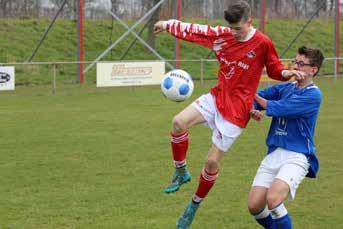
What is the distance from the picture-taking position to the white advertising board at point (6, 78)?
22312mm

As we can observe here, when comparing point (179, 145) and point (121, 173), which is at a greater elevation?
point (179, 145)

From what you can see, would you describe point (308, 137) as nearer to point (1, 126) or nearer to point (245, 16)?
point (245, 16)

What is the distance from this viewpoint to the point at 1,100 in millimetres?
22656

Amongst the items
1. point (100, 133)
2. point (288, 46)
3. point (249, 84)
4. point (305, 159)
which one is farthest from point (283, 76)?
point (288, 46)

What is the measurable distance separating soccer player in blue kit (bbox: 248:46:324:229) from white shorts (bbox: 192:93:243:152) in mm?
667

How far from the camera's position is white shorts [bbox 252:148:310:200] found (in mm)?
6465

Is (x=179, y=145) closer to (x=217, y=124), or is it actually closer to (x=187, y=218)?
(x=217, y=124)

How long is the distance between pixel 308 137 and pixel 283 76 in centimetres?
73

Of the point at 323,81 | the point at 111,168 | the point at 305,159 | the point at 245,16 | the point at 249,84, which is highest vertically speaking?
the point at 245,16

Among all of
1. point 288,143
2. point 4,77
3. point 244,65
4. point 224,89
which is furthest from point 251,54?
point 4,77

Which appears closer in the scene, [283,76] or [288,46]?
[283,76]

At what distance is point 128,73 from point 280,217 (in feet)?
61.8

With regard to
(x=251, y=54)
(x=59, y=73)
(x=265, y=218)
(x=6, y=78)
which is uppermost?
(x=251, y=54)

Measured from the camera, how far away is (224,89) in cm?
746
